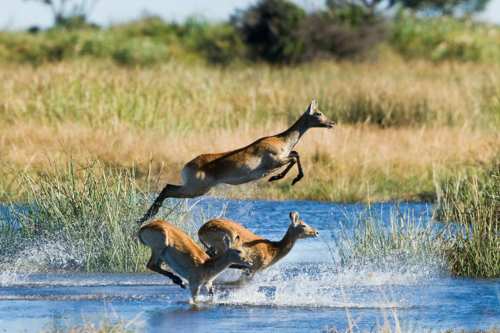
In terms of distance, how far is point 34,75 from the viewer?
23.8 m

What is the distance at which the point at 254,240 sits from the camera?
1115 cm

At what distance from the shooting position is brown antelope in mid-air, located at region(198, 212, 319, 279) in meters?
11.0

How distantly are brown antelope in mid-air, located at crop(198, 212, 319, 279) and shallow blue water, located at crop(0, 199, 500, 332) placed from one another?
0.30 meters

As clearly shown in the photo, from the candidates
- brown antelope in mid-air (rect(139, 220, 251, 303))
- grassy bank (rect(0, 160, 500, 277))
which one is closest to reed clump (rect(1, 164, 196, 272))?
grassy bank (rect(0, 160, 500, 277))

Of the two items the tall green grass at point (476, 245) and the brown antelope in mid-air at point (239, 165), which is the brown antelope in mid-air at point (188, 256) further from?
the tall green grass at point (476, 245)

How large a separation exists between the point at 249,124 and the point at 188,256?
37.3ft

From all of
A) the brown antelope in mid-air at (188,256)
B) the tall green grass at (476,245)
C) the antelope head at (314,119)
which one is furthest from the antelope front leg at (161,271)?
the tall green grass at (476,245)

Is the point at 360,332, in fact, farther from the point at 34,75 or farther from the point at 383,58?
the point at 383,58

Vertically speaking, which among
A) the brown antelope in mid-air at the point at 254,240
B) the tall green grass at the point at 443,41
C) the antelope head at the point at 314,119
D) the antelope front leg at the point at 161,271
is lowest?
the antelope front leg at the point at 161,271

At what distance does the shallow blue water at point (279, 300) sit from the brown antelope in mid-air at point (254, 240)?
0.30m

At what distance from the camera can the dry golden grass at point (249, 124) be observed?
718 inches

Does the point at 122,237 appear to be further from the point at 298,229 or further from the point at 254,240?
the point at 298,229

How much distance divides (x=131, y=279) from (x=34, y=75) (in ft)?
41.4

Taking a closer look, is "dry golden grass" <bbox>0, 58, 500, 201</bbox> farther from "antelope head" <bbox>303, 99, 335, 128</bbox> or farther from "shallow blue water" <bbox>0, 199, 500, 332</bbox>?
"antelope head" <bbox>303, 99, 335, 128</bbox>
